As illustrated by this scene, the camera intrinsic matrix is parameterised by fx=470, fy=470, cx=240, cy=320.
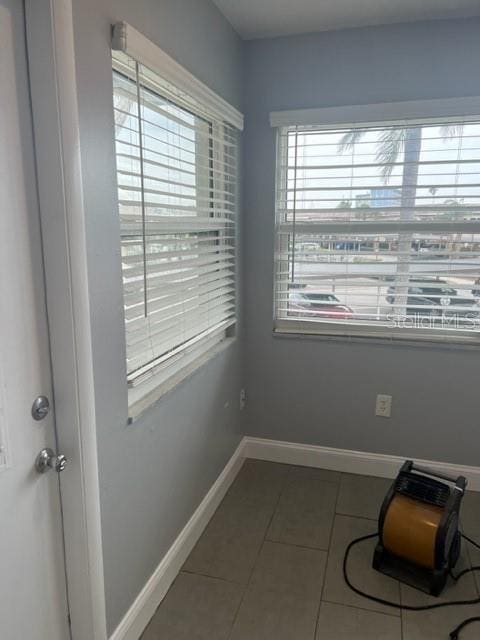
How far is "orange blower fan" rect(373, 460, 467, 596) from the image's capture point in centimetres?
186

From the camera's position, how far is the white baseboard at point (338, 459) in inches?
103

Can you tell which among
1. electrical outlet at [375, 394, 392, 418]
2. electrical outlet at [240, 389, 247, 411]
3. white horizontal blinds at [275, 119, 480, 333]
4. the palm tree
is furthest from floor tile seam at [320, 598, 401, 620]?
the palm tree

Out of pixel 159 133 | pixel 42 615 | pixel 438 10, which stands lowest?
pixel 42 615

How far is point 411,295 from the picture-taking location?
2.51 metres

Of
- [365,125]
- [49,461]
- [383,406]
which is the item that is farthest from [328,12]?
[49,461]

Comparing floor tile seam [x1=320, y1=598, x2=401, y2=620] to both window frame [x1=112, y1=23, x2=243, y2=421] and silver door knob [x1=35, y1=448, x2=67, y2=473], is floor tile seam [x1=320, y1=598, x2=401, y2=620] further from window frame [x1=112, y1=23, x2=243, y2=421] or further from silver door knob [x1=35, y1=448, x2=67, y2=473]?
silver door knob [x1=35, y1=448, x2=67, y2=473]

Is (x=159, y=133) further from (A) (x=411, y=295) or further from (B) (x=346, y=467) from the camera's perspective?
(B) (x=346, y=467)

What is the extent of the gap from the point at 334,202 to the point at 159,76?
123 cm

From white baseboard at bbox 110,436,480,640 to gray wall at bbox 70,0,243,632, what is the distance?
0.17ft

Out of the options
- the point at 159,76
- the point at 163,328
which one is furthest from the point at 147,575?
the point at 159,76

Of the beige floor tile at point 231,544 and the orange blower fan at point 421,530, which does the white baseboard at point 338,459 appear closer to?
the beige floor tile at point 231,544

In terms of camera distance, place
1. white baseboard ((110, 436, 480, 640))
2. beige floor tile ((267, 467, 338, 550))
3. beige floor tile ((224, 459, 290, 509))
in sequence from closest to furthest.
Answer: white baseboard ((110, 436, 480, 640))
beige floor tile ((267, 467, 338, 550))
beige floor tile ((224, 459, 290, 509))

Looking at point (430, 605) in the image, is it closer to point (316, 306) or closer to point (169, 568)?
point (169, 568)

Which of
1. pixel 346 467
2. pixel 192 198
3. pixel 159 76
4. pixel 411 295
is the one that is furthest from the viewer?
pixel 346 467
